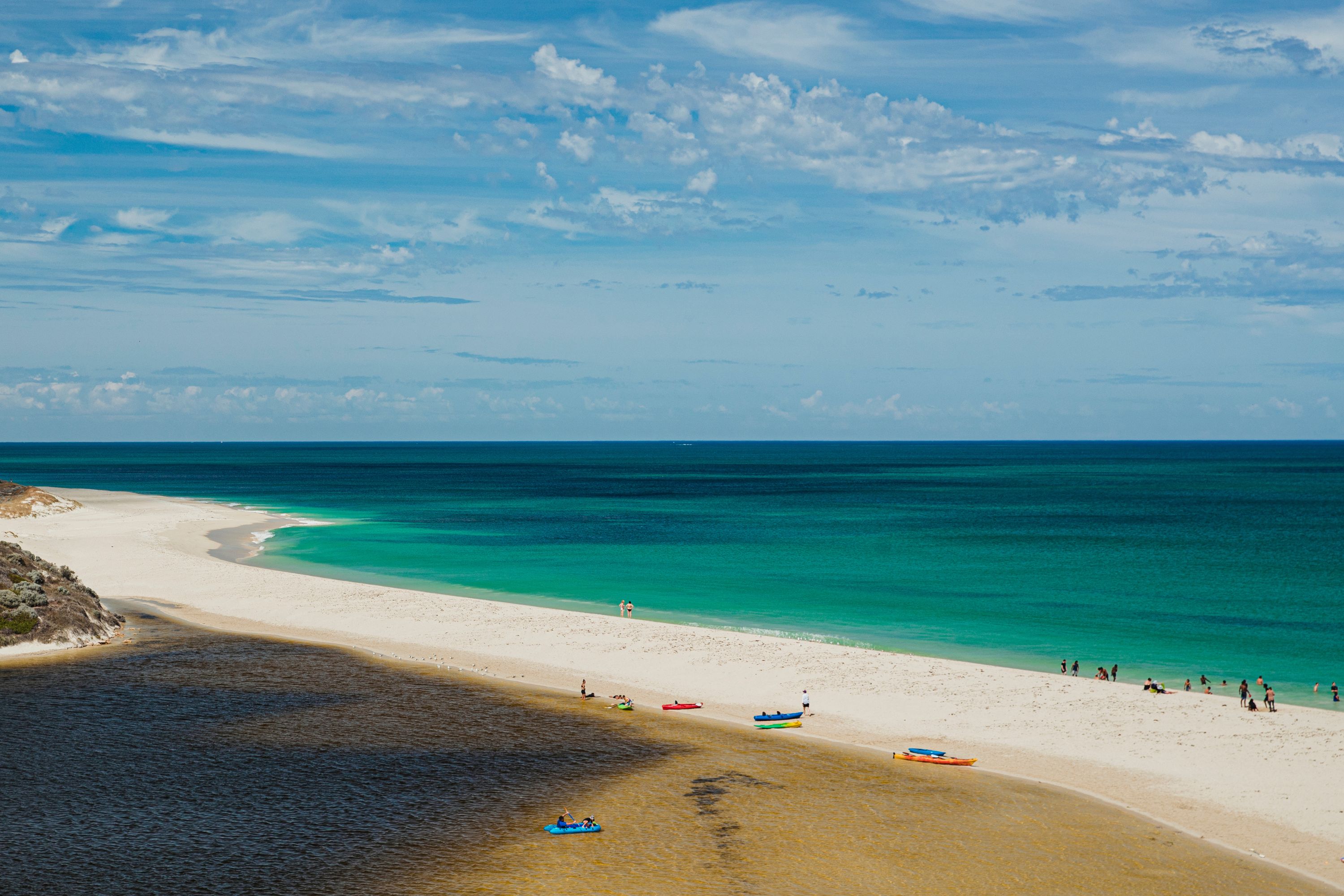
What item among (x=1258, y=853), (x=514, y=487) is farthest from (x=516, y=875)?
(x=514, y=487)

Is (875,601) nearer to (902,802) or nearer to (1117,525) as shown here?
(902,802)

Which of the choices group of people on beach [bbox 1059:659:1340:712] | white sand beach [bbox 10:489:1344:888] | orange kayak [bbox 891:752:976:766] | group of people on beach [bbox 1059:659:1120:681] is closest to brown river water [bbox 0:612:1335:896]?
orange kayak [bbox 891:752:976:766]

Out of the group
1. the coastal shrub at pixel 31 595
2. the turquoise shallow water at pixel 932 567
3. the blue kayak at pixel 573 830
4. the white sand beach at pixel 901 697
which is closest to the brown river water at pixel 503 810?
the blue kayak at pixel 573 830

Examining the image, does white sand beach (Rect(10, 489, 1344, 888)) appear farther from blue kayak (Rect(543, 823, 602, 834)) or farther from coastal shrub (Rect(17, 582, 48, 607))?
blue kayak (Rect(543, 823, 602, 834))

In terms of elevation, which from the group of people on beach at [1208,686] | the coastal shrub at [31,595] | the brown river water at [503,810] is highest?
the group of people on beach at [1208,686]

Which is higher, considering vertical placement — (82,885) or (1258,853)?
(1258,853)

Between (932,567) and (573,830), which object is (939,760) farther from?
(932,567)

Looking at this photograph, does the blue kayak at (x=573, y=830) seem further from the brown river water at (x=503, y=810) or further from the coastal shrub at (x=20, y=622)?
the coastal shrub at (x=20, y=622)
